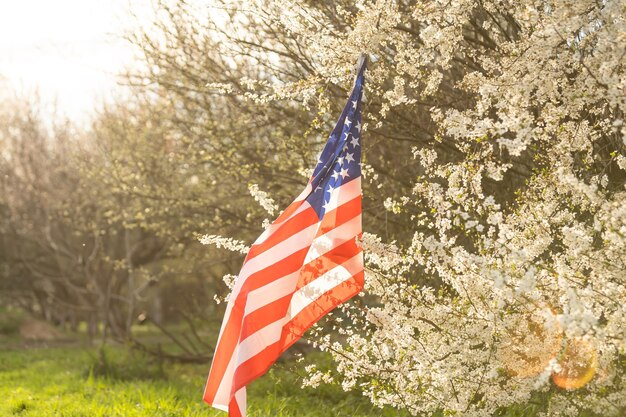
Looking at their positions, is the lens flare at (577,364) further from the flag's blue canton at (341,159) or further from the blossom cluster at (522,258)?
the flag's blue canton at (341,159)

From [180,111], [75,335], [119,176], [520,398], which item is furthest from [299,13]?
[75,335]

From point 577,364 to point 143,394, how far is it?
5968mm

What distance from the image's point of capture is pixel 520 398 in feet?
14.4

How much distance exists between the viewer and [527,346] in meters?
4.34

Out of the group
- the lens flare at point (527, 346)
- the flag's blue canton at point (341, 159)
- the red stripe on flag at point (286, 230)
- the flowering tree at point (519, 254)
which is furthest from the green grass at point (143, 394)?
the lens flare at point (527, 346)

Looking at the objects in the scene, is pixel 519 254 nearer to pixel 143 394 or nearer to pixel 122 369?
pixel 143 394

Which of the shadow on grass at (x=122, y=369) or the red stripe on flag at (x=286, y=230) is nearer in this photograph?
the red stripe on flag at (x=286, y=230)

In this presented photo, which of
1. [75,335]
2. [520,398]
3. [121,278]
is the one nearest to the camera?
[520,398]

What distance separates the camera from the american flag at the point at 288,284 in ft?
14.8

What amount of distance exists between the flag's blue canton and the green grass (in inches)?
62.1

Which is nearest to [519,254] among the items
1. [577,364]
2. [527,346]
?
[527,346]

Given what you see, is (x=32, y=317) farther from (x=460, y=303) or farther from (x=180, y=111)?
(x=460, y=303)

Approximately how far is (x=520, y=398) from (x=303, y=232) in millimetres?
1799

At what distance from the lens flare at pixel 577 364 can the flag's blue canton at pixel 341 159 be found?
6.08ft
